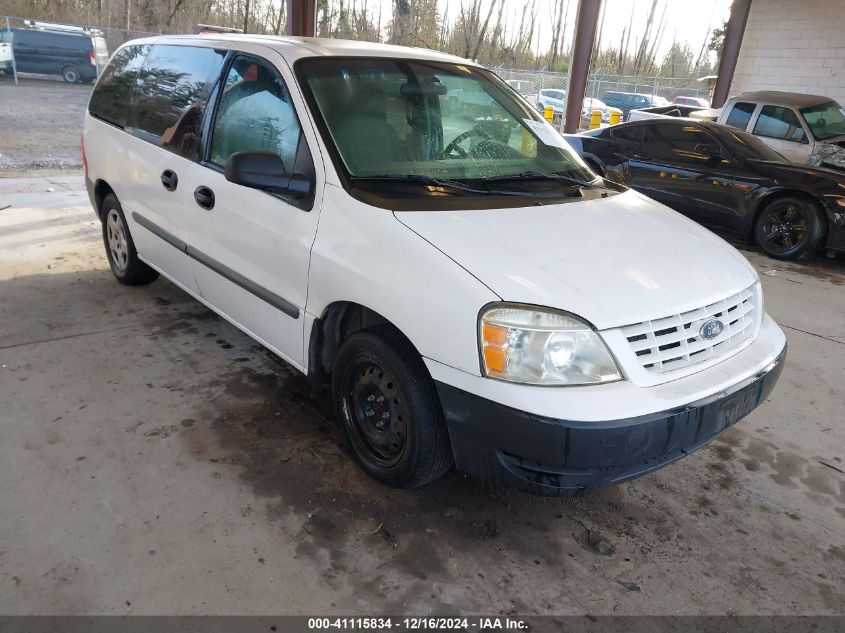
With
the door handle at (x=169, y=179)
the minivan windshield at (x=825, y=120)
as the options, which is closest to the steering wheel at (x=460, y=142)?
the door handle at (x=169, y=179)

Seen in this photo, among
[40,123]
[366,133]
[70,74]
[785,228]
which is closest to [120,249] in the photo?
[366,133]

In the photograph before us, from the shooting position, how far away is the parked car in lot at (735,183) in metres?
6.91

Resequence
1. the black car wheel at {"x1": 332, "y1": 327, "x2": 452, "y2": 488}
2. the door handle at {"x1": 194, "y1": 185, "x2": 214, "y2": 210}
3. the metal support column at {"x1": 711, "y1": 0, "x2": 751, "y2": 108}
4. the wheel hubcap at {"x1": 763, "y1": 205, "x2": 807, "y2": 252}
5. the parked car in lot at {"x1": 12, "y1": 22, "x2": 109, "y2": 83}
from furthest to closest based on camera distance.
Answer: the parked car in lot at {"x1": 12, "y1": 22, "x2": 109, "y2": 83}, the metal support column at {"x1": 711, "y1": 0, "x2": 751, "y2": 108}, the wheel hubcap at {"x1": 763, "y1": 205, "x2": 807, "y2": 252}, the door handle at {"x1": 194, "y1": 185, "x2": 214, "y2": 210}, the black car wheel at {"x1": 332, "y1": 327, "x2": 452, "y2": 488}

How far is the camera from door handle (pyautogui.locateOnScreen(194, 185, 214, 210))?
3.30 metres

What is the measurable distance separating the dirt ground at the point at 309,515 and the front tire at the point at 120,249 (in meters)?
0.92

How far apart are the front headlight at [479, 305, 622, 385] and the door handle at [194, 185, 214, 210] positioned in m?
1.84

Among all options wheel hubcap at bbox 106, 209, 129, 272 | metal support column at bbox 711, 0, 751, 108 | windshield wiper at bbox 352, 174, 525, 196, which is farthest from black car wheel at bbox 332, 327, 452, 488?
metal support column at bbox 711, 0, 751, 108

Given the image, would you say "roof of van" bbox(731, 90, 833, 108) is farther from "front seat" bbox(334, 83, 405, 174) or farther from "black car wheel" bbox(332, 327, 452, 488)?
"black car wheel" bbox(332, 327, 452, 488)

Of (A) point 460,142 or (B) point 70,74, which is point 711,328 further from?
(B) point 70,74

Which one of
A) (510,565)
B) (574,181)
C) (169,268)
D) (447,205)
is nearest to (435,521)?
(510,565)

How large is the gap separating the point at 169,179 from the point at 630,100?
23.7 meters

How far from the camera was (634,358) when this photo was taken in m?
2.16

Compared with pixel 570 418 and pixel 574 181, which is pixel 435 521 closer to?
pixel 570 418

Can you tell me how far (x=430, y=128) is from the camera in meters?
3.11
